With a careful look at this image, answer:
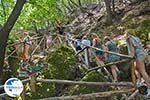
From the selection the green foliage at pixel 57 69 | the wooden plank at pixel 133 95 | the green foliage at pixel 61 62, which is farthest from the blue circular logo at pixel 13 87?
the green foliage at pixel 61 62

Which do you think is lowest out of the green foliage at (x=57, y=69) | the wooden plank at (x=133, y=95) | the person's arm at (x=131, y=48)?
the wooden plank at (x=133, y=95)

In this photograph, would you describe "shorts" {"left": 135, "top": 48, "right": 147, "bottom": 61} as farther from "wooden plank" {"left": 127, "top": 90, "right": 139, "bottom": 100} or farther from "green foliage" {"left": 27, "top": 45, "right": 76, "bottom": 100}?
"green foliage" {"left": 27, "top": 45, "right": 76, "bottom": 100}

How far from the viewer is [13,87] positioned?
21.3ft

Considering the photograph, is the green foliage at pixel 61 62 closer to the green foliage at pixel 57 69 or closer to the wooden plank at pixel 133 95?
the green foliage at pixel 57 69

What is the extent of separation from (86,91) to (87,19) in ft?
64.3

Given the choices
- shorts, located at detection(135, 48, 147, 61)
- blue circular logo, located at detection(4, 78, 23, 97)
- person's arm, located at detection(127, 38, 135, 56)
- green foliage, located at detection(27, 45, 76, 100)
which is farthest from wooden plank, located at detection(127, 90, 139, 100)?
blue circular logo, located at detection(4, 78, 23, 97)

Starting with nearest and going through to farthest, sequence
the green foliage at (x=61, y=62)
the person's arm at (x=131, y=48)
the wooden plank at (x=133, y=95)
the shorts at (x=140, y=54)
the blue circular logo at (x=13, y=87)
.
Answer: the blue circular logo at (x=13, y=87) < the wooden plank at (x=133, y=95) < the shorts at (x=140, y=54) < the person's arm at (x=131, y=48) < the green foliage at (x=61, y=62)

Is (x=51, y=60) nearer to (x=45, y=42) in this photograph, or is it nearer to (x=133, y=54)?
(x=133, y=54)

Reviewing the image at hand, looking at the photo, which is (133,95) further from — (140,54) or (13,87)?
(13,87)

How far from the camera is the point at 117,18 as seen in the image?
24109 mm

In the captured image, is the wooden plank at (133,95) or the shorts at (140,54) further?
the shorts at (140,54)

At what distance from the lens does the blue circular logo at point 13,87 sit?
6.43 meters

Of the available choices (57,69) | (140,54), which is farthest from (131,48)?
(57,69)

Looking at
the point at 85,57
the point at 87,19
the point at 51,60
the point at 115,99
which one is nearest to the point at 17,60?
the point at 51,60
